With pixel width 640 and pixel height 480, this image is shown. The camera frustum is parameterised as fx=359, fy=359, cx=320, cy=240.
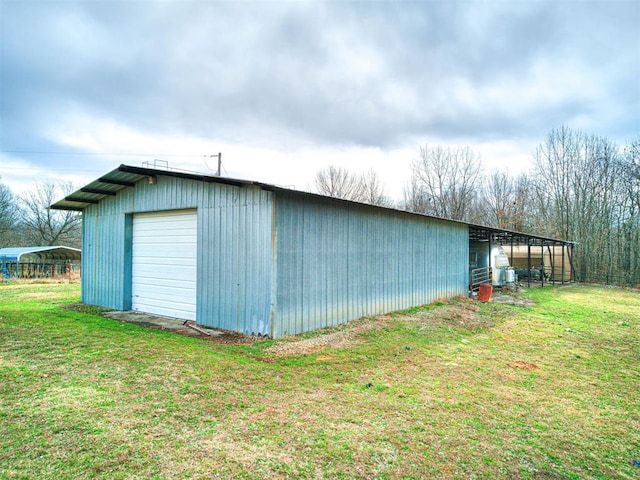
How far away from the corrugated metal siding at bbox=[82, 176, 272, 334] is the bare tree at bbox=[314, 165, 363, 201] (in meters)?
22.1

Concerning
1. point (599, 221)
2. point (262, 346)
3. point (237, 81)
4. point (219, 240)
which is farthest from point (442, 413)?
point (599, 221)

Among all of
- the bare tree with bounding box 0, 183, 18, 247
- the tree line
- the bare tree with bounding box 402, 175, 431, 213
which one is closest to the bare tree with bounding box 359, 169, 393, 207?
the tree line

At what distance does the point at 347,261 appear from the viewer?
26.1 feet

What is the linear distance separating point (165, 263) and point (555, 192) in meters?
25.8

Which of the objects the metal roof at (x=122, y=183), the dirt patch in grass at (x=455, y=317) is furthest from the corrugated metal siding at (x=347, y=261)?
the dirt patch in grass at (x=455, y=317)

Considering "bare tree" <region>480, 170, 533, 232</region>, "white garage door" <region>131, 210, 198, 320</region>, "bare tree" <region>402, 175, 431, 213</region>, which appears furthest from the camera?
"bare tree" <region>402, 175, 431, 213</region>

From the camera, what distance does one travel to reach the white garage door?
25.6ft

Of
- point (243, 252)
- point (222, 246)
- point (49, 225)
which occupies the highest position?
point (49, 225)

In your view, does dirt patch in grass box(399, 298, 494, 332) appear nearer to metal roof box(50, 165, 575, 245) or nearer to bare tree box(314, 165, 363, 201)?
metal roof box(50, 165, 575, 245)

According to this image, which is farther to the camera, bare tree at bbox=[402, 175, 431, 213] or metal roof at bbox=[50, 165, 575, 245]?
bare tree at bbox=[402, 175, 431, 213]

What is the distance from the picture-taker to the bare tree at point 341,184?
3031 centimetres

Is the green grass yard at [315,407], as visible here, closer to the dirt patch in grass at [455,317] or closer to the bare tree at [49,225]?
the dirt patch in grass at [455,317]

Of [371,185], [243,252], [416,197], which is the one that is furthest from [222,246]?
[416,197]

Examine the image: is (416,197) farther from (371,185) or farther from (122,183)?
(122,183)
